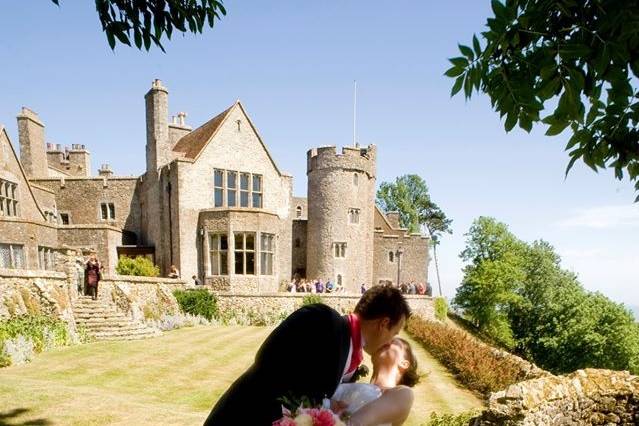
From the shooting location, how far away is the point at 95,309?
49.3ft

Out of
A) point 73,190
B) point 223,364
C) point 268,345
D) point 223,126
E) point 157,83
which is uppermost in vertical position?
point 157,83

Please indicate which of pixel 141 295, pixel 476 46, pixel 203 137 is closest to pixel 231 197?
pixel 203 137

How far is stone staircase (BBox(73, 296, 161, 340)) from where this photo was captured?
14039 millimetres

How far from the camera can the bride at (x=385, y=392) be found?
2.54 m

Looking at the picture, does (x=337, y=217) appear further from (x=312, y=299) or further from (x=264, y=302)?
(x=264, y=302)

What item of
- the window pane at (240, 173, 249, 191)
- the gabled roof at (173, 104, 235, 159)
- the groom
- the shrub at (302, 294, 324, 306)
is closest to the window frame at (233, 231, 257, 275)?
the shrub at (302, 294, 324, 306)

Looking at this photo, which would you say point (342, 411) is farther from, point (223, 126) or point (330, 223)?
point (330, 223)

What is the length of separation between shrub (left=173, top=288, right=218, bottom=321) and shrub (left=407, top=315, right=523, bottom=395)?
38.3 feet

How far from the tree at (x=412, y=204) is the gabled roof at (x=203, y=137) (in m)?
29.5

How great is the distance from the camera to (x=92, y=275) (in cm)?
1520

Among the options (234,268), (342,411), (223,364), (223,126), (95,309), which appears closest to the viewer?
(342,411)

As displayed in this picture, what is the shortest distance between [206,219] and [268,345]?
22299 millimetres

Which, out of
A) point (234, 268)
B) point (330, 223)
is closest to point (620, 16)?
point (234, 268)

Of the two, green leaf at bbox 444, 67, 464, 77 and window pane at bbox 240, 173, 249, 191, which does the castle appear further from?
green leaf at bbox 444, 67, 464, 77
